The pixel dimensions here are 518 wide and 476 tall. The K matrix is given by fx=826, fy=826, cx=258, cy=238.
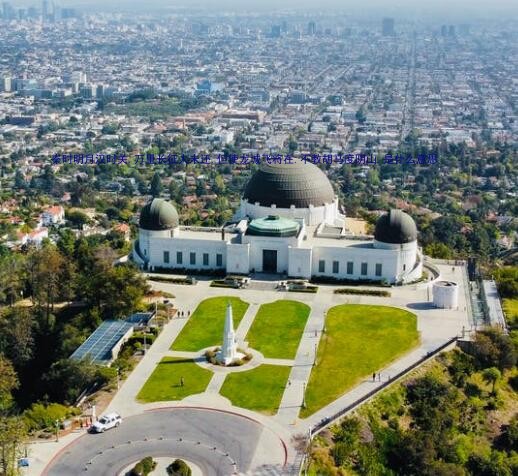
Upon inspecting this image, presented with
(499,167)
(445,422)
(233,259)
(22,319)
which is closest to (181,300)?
(233,259)

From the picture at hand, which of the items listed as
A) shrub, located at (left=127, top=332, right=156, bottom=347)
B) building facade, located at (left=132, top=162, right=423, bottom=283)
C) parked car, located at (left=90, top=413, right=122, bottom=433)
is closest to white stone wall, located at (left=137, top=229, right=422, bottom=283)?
building facade, located at (left=132, top=162, right=423, bottom=283)

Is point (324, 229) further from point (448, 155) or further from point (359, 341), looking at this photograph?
point (448, 155)

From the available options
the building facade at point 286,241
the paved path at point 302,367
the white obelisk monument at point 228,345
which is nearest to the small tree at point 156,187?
the building facade at point 286,241

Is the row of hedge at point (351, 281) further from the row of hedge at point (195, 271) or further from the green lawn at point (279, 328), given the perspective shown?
the row of hedge at point (195, 271)

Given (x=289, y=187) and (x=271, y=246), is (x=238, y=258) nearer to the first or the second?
(x=271, y=246)

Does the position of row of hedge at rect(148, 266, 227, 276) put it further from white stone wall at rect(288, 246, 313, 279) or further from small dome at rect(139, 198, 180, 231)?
white stone wall at rect(288, 246, 313, 279)

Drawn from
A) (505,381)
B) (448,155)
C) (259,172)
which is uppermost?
(259,172)
